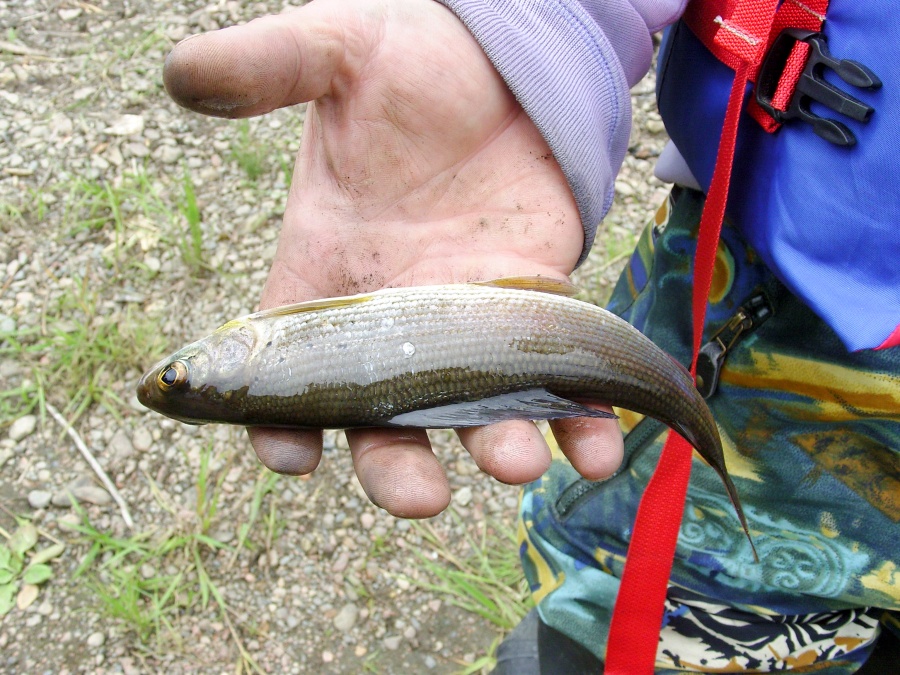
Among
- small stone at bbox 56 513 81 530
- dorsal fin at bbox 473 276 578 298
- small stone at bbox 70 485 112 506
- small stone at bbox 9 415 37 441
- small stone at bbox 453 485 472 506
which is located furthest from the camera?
small stone at bbox 453 485 472 506

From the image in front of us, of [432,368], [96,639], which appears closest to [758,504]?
[432,368]

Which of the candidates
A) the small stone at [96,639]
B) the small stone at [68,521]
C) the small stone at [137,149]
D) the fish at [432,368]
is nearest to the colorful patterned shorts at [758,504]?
the fish at [432,368]

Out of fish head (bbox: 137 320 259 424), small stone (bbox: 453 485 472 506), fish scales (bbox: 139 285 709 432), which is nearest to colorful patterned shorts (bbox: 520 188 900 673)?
fish scales (bbox: 139 285 709 432)

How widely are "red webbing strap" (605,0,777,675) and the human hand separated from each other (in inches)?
7.2

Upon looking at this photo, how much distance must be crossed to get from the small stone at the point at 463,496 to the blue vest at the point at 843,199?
2080 millimetres

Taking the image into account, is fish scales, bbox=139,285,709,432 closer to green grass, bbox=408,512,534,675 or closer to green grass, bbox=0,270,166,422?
green grass, bbox=408,512,534,675

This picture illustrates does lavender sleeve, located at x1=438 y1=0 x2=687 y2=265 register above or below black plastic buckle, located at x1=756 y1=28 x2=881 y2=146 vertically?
below

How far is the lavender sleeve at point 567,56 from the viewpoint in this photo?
247 centimetres

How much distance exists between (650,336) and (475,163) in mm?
924

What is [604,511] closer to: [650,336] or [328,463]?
[650,336]

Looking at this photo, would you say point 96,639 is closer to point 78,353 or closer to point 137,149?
point 78,353

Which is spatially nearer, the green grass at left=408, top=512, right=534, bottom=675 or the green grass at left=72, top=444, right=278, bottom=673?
the green grass at left=72, top=444, right=278, bottom=673

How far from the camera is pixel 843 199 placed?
1936mm

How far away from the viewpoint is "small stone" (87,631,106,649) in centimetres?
319
